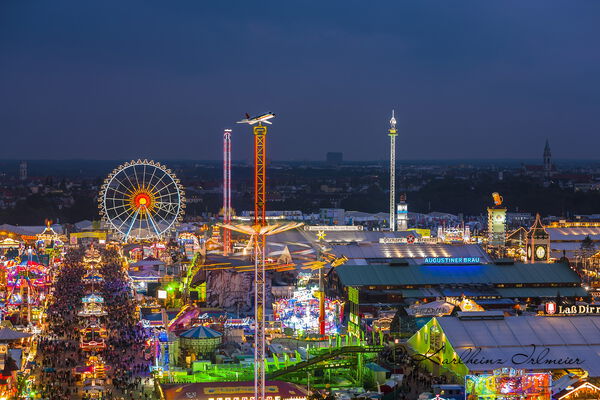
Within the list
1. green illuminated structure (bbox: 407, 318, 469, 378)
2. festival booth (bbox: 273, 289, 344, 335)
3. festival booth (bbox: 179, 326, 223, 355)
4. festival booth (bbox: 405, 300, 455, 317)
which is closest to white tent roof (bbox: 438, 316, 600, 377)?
green illuminated structure (bbox: 407, 318, 469, 378)

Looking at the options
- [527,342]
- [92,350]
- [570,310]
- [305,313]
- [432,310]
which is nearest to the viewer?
[527,342]

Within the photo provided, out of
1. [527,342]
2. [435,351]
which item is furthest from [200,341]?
[527,342]

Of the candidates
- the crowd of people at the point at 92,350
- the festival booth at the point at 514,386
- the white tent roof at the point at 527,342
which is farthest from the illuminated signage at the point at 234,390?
the festival booth at the point at 514,386

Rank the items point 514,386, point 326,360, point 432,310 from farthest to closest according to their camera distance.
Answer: point 432,310 < point 326,360 < point 514,386

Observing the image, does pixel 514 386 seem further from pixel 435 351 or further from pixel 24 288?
pixel 24 288

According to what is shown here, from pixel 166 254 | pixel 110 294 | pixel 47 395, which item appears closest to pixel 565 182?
pixel 166 254

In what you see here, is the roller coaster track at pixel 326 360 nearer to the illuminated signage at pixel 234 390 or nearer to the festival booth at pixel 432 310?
the illuminated signage at pixel 234 390
